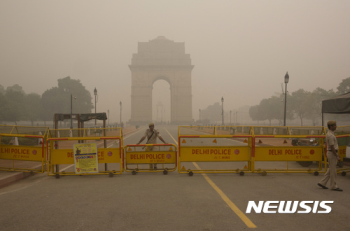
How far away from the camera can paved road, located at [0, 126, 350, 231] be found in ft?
15.0

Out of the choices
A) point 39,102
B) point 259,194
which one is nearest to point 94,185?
point 259,194

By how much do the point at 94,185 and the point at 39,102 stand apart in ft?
261

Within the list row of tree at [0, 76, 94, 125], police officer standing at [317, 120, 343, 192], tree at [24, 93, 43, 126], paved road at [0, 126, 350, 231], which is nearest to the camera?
paved road at [0, 126, 350, 231]

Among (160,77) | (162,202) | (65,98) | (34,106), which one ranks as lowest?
(162,202)

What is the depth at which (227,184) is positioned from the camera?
7.48 m

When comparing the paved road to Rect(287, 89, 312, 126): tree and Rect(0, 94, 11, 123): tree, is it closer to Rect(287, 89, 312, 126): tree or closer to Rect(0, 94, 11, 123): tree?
Rect(0, 94, 11, 123): tree

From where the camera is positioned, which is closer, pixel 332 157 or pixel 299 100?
pixel 332 157

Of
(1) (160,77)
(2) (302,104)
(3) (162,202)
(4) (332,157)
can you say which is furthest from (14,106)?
(2) (302,104)

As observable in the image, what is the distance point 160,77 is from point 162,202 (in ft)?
294

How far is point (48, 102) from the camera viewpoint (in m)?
77.8

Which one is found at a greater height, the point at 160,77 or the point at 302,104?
the point at 160,77

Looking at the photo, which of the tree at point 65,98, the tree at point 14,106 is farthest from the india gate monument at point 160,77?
the tree at point 14,106
